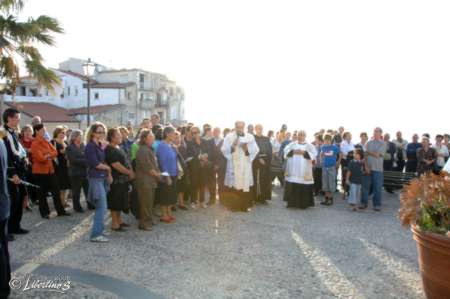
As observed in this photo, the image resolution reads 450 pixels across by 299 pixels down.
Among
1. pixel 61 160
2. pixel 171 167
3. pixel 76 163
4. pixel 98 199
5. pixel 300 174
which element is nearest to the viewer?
pixel 98 199

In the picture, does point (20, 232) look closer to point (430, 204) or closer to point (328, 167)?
point (430, 204)

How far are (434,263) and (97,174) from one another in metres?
4.92

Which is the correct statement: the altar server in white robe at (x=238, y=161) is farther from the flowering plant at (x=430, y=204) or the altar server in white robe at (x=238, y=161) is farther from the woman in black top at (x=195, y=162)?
the flowering plant at (x=430, y=204)

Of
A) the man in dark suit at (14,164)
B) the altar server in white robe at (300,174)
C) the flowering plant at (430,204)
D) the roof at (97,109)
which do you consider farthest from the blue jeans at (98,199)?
the roof at (97,109)

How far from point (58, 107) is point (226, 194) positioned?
43879 mm

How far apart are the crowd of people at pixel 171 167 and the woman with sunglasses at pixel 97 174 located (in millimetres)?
16

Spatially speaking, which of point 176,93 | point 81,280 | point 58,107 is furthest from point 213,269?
point 176,93

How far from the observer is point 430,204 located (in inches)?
171

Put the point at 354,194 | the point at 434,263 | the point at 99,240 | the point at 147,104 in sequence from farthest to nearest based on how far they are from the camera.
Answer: the point at 147,104, the point at 354,194, the point at 99,240, the point at 434,263

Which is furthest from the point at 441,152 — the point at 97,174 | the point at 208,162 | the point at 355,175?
the point at 97,174

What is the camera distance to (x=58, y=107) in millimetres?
48281

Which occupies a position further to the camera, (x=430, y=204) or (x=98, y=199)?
(x=98, y=199)

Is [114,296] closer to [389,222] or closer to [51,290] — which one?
[51,290]

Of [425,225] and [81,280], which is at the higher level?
[425,225]
